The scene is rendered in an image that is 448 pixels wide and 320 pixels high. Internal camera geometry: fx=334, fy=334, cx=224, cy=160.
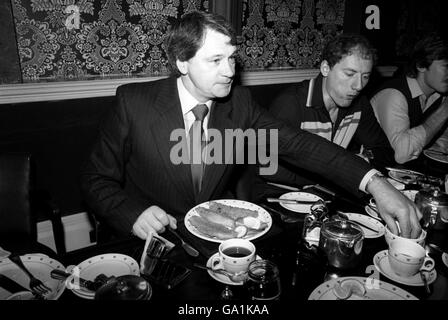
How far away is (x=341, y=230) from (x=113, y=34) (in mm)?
2761

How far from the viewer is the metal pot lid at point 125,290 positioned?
107 cm

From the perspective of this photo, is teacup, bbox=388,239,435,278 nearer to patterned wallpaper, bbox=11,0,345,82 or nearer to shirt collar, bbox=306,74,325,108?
shirt collar, bbox=306,74,325,108

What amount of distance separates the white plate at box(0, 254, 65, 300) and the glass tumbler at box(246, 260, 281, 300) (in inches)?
25.5

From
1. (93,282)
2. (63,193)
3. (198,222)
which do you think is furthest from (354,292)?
(63,193)

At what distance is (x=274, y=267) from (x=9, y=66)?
2.76 meters

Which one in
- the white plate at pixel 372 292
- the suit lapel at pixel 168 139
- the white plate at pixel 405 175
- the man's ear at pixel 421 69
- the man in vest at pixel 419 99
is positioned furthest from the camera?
the man's ear at pixel 421 69

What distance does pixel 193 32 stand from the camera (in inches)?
75.8

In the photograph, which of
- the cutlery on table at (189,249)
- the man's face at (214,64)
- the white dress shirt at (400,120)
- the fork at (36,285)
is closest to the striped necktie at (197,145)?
the man's face at (214,64)

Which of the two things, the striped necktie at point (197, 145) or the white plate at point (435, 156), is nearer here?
the striped necktie at point (197, 145)

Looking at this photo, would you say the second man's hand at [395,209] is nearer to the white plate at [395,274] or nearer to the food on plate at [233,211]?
the white plate at [395,274]

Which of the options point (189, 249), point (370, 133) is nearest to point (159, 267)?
point (189, 249)

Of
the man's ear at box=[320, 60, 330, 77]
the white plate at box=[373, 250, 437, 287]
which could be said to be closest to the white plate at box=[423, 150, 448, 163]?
the man's ear at box=[320, 60, 330, 77]

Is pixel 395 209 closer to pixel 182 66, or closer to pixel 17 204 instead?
pixel 182 66

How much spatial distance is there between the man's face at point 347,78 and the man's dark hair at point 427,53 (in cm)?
93
